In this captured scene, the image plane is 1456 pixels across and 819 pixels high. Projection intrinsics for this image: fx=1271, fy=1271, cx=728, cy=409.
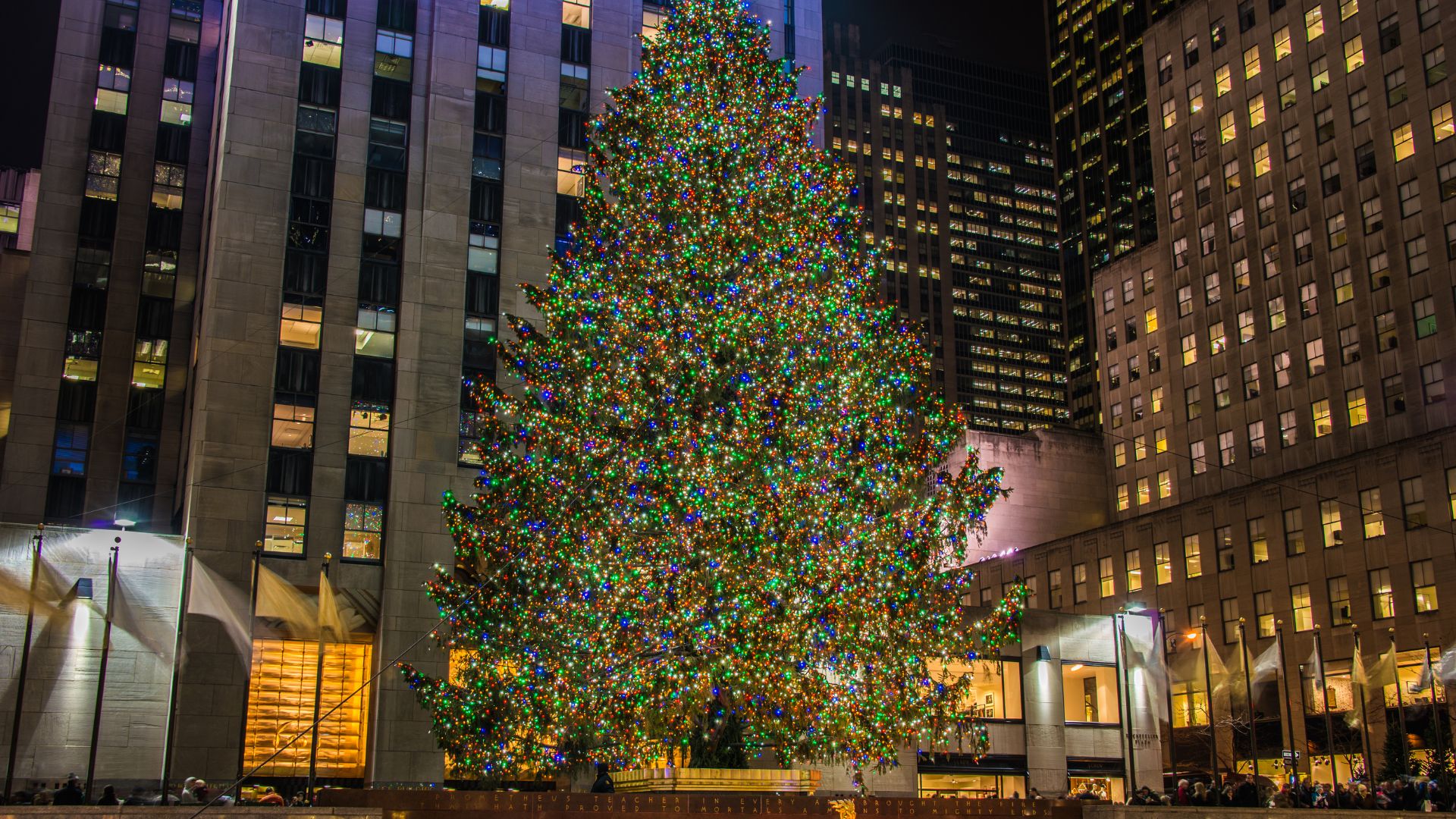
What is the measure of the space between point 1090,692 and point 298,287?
116 ft

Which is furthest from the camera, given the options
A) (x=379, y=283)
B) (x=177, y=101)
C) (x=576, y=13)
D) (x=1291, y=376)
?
(x=1291, y=376)

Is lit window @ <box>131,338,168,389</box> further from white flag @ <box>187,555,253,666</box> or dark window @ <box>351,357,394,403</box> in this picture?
white flag @ <box>187,555,253,666</box>

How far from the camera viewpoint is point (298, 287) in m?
50.0

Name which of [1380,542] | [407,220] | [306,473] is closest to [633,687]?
[306,473]

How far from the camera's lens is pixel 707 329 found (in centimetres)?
2866

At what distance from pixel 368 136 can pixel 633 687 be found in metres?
33.7

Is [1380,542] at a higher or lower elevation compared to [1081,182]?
lower

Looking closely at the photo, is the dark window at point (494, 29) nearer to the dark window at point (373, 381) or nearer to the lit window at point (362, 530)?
the dark window at point (373, 381)

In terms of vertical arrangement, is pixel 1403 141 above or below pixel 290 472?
above

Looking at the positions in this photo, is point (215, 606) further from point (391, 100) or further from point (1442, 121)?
point (1442, 121)

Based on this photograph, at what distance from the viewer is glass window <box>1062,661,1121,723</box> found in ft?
166

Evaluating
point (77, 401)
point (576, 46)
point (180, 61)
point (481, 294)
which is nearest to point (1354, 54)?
point (576, 46)

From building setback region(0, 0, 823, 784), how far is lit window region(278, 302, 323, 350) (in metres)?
0.08

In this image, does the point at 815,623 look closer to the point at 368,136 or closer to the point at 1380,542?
the point at 368,136
